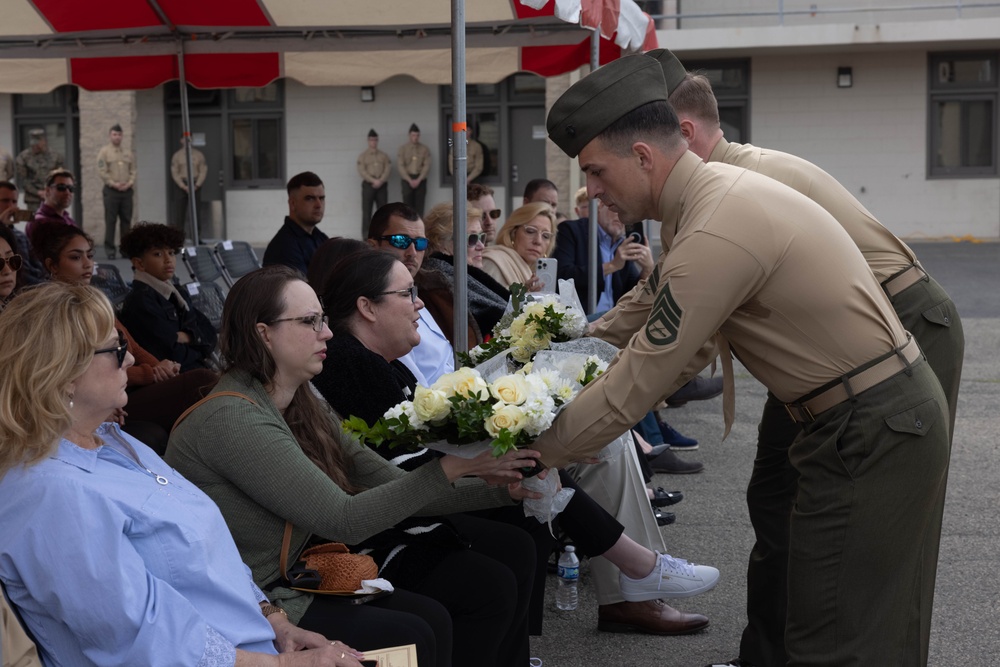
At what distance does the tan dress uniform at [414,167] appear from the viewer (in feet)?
70.9

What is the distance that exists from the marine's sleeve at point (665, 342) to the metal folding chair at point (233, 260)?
6.95 meters

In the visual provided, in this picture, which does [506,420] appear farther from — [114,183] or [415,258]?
[114,183]

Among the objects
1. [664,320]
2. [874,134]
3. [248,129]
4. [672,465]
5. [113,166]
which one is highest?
[248,129]

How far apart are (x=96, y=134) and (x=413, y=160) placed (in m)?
6.28

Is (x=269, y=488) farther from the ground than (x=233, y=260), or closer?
closer

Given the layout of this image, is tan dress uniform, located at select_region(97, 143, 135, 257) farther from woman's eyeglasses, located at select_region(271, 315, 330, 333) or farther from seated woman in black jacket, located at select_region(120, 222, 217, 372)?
woman's eyeglasses, located at select_region(271, 315, 330, 333)

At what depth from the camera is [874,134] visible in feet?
73.4

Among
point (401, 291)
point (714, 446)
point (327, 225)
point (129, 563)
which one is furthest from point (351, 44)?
point (327, 225)

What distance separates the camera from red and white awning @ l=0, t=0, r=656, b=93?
8.19 metres

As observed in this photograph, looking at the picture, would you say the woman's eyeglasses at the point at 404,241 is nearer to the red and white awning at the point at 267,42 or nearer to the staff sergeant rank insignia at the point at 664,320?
the red and white awning at the point at 267,42

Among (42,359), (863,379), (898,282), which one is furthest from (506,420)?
(898,282)

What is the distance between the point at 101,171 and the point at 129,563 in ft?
62.0

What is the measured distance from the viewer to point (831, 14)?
22.0 meters

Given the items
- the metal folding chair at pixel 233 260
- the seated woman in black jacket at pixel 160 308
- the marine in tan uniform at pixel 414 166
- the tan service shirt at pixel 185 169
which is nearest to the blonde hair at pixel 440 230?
the seated woman in black jacket at pixel 160 308
